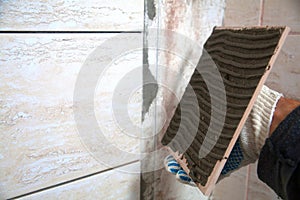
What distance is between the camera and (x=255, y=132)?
486 millimetres

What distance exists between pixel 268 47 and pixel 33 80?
41cm

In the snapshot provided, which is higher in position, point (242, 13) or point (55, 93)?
point (242, 13)

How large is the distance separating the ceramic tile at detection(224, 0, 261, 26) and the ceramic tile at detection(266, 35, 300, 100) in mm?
107

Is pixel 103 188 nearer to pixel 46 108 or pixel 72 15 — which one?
pixel 46 108

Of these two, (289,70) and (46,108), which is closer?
(46,108)

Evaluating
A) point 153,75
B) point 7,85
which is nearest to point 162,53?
point 153,75

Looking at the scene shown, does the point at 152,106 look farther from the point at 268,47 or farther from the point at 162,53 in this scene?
the point at 268,47

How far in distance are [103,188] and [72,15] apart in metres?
0.38

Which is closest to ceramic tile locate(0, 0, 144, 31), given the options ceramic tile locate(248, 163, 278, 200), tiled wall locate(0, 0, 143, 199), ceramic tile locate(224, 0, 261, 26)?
tiled wall locate(0, 0, 143, 199)

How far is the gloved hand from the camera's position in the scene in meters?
0.48

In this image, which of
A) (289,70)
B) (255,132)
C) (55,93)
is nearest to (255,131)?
(255,132)

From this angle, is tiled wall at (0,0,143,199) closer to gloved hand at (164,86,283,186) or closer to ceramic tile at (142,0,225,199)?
ceramic tile at (142,0,225,199)

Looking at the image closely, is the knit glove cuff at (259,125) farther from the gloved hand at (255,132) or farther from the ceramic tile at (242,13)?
the ceramic tile at (242,13)

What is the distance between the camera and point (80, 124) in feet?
1.82
